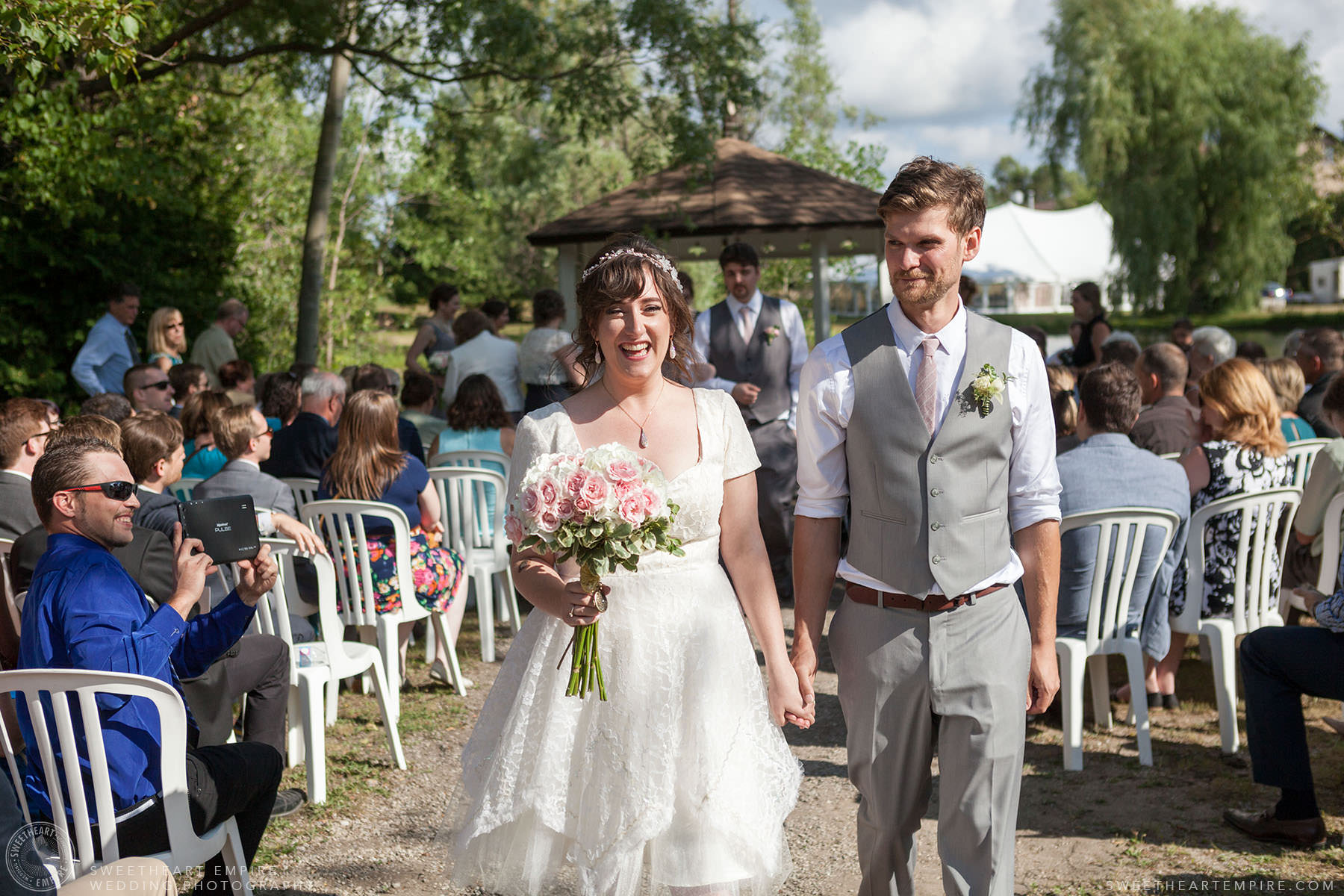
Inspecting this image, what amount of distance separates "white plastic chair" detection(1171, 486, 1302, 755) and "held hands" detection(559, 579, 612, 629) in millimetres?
3389

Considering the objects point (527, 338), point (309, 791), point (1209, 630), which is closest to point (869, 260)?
point (527, 338)

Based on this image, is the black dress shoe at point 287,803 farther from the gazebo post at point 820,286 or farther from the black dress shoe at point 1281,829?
the gazebo post at point 820,286

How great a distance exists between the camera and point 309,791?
461 cm

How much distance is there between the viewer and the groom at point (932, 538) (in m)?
2.74

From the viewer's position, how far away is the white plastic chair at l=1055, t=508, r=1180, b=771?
4781mm

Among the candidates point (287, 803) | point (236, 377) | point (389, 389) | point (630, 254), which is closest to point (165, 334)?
point (236, 377)

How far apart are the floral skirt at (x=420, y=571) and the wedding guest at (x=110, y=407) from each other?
177 cm

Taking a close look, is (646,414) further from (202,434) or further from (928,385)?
(202,434)

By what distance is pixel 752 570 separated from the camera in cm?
307

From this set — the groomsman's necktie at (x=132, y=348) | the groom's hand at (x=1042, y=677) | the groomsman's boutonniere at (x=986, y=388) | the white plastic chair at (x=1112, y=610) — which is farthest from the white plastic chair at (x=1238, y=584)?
the groomsman's necktie at (x=132, y=348)

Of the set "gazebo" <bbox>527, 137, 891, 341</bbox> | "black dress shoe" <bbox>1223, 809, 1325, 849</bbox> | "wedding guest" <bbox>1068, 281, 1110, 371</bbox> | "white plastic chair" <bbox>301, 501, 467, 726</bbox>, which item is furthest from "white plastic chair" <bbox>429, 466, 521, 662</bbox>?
"gazebo" <bbox>527, 137, 891, 341</bbox>

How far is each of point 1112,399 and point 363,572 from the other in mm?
3615

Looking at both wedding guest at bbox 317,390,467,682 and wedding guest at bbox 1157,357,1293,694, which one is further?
wedding guest at bbox 317,390,467,682

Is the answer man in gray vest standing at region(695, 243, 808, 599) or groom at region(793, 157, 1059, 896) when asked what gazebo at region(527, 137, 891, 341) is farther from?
groom at region(793, 157, 1059, 896)
